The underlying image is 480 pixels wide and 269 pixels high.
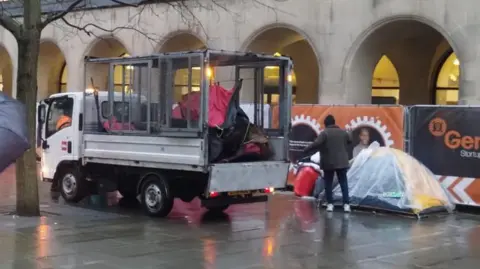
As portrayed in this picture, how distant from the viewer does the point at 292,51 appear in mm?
26844

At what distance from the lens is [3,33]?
31.0m

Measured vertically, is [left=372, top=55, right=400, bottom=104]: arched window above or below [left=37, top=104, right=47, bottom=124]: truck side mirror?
above

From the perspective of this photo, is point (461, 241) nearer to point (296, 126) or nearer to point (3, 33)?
point (296, 126)

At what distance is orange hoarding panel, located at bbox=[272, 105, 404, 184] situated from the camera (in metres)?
15.1

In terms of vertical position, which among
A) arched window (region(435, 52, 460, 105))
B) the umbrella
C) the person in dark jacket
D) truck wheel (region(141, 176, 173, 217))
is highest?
arched window (region(435, 52, 460, 105))

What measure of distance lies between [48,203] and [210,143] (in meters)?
4.18

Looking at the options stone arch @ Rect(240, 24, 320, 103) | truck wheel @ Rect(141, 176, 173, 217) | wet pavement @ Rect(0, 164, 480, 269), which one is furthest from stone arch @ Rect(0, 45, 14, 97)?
truck wheel @ Rect(141, 176, 173, 217)

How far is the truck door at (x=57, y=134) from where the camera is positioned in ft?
47.9

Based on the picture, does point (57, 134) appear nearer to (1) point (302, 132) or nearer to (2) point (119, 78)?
(2) point (119, 78)

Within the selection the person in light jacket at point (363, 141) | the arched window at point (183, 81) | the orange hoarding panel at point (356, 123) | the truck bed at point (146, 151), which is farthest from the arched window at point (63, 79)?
the arched window at point (183, 81)

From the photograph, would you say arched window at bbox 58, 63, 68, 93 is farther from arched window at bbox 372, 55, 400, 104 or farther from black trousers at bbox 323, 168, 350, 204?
black trousers at bbox 323, 168, 350, 204

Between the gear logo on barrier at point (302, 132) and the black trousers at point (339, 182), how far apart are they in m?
2.95

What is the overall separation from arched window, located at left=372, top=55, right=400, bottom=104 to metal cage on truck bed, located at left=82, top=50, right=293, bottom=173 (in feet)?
35.1

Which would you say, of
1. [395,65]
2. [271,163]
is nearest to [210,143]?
[271,163]
